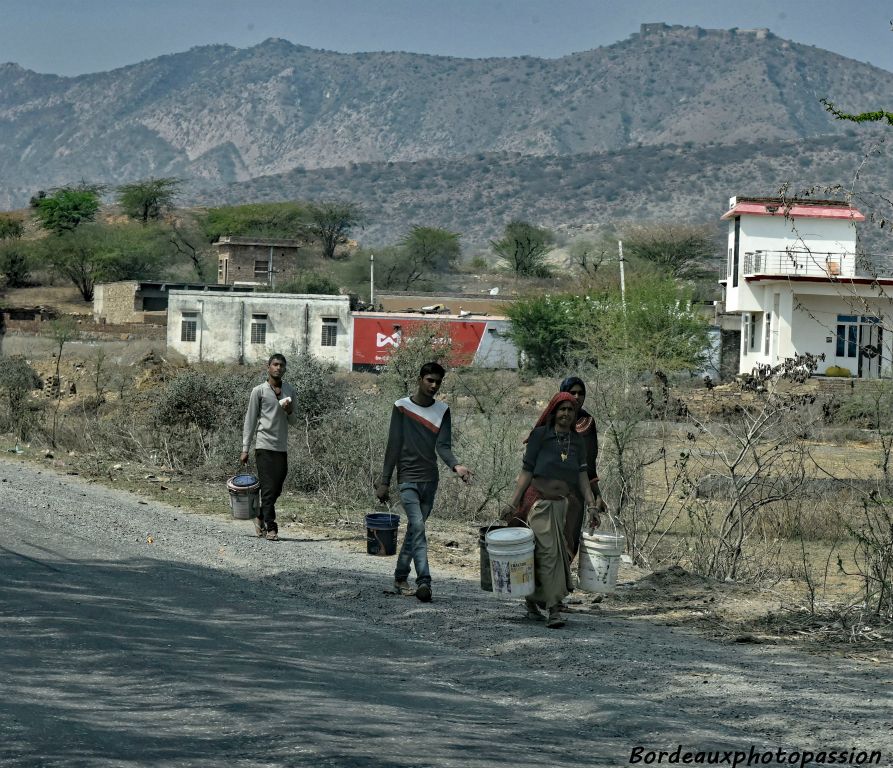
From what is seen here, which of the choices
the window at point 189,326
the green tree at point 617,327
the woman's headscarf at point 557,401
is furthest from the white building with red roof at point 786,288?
the woman's headscarf at point 557,401

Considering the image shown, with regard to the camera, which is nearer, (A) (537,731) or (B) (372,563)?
(A) (537,731)

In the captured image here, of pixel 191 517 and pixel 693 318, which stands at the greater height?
pixel 693 318

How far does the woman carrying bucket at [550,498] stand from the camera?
31.7 feet

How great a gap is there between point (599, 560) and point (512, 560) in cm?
103

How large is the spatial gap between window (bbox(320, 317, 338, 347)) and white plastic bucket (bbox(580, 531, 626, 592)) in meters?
54.1

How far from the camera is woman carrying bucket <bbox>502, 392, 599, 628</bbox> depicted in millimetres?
9672

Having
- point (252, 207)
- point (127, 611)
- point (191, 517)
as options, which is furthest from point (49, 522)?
point (252, 207)

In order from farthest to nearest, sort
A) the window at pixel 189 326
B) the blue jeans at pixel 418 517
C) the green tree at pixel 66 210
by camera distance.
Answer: the green tree at pixel 66 210 < the window at pixel 189 326 < the blue jeans at pixel 418 517

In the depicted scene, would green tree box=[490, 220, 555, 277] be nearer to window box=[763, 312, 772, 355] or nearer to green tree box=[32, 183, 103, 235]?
green tree box=[32, 183, 103, 235]

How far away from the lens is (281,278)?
92.8 m

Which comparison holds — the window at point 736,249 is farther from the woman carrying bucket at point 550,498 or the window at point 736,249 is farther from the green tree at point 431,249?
the woman carrying bucket at point 550,498

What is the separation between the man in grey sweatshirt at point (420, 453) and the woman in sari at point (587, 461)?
3.25 feet

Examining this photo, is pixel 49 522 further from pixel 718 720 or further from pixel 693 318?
pixel 693 318

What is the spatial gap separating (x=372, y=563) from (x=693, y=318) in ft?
143
